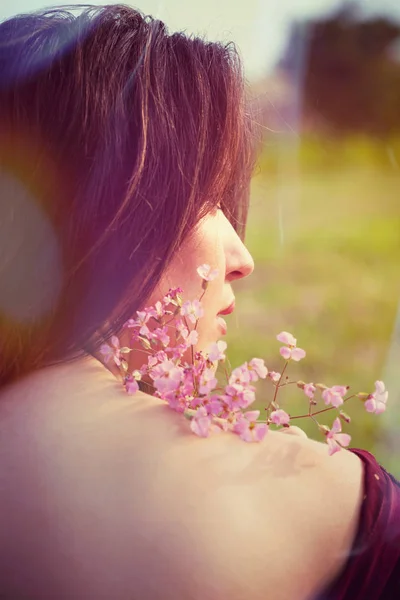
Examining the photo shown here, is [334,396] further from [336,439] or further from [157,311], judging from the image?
[157,311]

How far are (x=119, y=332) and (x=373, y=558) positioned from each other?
1.24ft

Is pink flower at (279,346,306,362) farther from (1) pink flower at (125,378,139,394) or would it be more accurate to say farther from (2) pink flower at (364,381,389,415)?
(1) pink flower at (125,378,139,394)

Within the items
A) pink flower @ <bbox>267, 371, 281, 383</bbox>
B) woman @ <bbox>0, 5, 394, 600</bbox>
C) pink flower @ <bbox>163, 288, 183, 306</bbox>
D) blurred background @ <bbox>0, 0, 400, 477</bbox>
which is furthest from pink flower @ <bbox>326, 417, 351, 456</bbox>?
blurred background @ <bbox>0, 0, 400, 477</bbox>

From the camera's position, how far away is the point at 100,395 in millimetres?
706

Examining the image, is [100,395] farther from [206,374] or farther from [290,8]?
[290,8]

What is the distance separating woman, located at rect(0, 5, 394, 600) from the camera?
A: 0.63 meters

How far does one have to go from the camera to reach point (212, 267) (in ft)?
2.83

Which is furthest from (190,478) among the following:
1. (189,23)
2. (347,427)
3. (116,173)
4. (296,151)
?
(347,427)

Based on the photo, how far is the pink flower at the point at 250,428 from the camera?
681 mm

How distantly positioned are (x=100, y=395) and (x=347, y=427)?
1.10 metres

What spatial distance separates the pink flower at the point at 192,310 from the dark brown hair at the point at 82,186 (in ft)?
0.16

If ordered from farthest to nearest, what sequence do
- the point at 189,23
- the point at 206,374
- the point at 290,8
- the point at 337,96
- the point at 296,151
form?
the point at 337,96
the point at 296,151
the point at 290,8
the point at 189,23
the point at 206,374

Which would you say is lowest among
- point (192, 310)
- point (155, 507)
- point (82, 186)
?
point (155, 507)

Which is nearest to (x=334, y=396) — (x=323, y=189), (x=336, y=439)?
(x=336, y=439)
